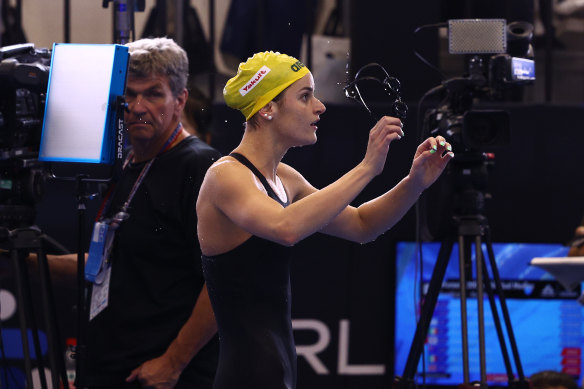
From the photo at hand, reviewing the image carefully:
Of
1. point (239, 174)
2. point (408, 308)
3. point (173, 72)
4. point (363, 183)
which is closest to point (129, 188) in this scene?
point (173, 72)

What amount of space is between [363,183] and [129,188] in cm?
92

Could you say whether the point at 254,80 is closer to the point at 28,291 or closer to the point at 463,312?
the point at 28,291

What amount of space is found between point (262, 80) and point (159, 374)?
868 millimetres

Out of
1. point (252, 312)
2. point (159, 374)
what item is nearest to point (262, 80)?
point (252, 312)

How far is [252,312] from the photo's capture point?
2.09m

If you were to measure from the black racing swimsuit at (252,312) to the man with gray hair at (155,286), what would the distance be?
1.10 ft

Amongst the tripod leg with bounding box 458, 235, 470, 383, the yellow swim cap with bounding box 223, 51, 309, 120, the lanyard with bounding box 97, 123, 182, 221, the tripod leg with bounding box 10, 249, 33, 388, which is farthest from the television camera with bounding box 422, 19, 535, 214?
the tripod leg with bounding box 10, 249, 33, 388

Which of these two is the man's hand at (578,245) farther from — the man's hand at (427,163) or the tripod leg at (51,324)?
the tripod leg at (51,324)

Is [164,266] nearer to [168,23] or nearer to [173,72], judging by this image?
[173,72]

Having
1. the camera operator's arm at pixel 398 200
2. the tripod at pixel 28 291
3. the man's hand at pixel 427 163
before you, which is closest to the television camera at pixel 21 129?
the tripod at pixel 28 291

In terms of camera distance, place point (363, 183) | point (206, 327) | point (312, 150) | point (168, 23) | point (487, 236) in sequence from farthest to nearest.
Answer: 1. point (312, 150)
2. point (168, 23)
3. point (487, 236)
4. point (206, 327)
5. point (363, 183)

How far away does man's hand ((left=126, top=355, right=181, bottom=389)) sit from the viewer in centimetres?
243

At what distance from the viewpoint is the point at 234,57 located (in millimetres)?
4027

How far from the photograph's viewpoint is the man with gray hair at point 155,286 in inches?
97.8
